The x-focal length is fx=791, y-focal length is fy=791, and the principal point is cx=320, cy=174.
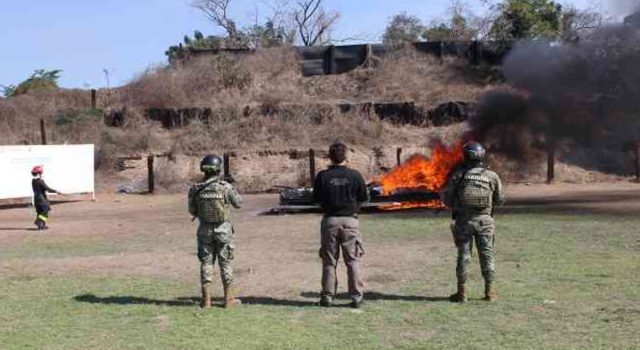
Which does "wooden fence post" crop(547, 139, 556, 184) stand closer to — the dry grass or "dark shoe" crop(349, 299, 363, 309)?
the dry grass

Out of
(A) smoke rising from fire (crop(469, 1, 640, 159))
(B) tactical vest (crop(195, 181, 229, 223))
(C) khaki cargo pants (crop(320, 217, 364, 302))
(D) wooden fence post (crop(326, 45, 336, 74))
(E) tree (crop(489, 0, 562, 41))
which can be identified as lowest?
(C) khaki cargo pants (crop(320, 217, 364, 302))

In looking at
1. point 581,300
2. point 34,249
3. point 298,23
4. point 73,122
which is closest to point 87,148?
point 73,122

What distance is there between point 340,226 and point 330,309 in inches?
35.8

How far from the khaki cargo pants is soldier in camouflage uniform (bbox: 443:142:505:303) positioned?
1147 mm

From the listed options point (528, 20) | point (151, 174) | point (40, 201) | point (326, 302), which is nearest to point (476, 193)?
A: point (326, 302)

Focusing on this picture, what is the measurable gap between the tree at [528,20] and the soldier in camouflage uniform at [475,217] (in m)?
30.2

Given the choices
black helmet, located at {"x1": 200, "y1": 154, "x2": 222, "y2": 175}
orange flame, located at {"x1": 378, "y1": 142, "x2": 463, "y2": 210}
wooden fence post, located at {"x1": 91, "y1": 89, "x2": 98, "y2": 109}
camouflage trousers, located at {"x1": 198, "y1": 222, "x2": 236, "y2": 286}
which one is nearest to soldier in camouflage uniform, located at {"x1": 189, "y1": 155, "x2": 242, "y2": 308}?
camouflage trousers, located at {"x1": 198, "y1": 222, "x2": 236, "y2": 286}

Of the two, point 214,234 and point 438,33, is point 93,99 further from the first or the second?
point 214,234

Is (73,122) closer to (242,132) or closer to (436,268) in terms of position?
(242,132)

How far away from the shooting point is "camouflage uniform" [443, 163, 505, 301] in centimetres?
880

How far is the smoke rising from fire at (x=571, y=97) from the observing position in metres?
22.5

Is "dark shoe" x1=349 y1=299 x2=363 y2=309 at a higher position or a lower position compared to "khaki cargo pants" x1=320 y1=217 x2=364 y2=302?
lower

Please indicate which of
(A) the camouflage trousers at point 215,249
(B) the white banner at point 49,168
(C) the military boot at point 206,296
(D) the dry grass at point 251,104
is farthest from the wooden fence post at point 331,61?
(C) the military boot at point 206,296

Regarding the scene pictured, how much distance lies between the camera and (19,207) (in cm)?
2556
